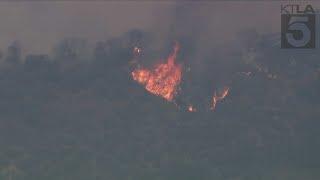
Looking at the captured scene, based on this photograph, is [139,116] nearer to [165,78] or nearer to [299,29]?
[165,78]

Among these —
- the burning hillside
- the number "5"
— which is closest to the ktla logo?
the number "5"

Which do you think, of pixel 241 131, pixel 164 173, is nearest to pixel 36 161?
pixel 164 173

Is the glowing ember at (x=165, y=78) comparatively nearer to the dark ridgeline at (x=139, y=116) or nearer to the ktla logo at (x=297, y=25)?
the dark ridgeline at (x=139, y=116)

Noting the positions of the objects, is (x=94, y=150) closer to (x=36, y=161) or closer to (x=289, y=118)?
(x=36, y=161)

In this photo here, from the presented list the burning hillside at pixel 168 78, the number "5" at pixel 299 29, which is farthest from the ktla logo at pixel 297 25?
the burning hillside at pixel 168 78

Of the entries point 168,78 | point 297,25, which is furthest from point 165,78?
point 297,25
